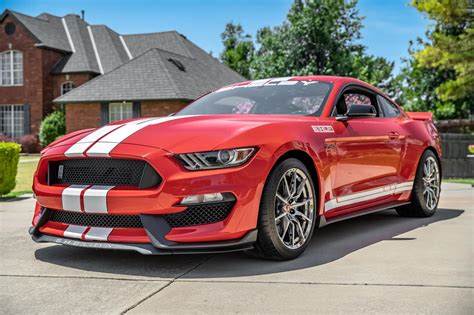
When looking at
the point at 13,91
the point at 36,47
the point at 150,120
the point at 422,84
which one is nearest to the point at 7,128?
the point at 13,91

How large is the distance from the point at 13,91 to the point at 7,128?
224cm

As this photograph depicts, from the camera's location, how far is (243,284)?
3.88m

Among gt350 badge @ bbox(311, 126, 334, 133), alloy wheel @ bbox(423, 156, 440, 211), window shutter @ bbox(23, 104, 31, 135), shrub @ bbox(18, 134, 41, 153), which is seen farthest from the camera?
window shutter @ bbox(23, 104, 31, 135)

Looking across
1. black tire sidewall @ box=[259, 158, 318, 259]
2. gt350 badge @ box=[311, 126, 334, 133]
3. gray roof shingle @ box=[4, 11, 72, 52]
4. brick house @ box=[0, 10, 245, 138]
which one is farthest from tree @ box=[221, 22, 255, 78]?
black tire sidewall @ box=[259, 158, 318, 259]

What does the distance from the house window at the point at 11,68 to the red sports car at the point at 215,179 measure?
3310cm

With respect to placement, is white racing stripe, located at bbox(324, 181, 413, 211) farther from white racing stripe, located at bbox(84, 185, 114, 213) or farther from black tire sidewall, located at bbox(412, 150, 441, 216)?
white racing stripe, located at bbox(84, 185, 114, 213)

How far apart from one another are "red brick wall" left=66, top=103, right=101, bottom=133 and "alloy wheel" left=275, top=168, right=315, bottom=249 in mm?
26860

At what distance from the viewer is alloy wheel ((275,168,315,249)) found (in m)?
4.52

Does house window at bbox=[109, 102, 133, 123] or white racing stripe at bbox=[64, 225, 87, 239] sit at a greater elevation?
house window at bbox=[109, 102, 133, 123]

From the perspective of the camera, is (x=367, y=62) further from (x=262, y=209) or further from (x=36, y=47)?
(x=262, y=209)

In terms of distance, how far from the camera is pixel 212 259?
4633 millimetres

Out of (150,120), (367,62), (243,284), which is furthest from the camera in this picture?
(367,62)

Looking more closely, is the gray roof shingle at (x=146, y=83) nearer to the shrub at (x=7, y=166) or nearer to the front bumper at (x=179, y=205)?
the shrub at (x=7, y=166)

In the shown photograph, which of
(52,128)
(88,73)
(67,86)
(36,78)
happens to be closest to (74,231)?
(52,128)
